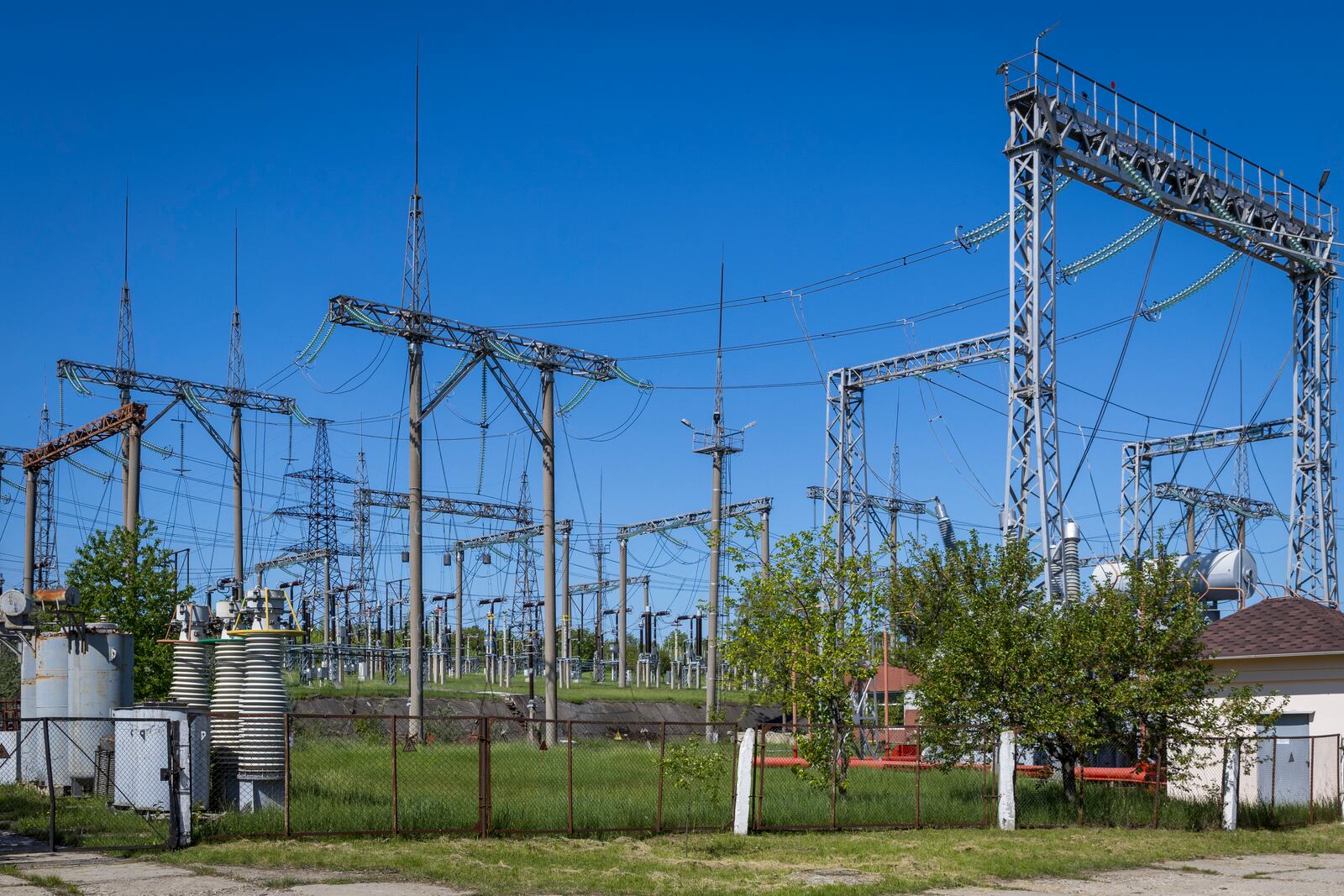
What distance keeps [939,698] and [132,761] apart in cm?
1253

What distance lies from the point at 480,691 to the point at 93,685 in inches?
1171

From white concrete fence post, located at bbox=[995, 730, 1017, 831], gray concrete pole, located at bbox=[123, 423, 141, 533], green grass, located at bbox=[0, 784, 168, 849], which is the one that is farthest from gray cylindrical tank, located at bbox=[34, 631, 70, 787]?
white concrete fence post, located at bbox=[995, 730, 1017, 831]

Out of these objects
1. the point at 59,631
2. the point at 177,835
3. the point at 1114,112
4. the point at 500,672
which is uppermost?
the point at 1114,112

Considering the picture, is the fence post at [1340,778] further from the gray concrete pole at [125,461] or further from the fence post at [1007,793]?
the gray concrete pole at [125,461]

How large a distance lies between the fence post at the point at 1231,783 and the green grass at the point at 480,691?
21010 millimetres

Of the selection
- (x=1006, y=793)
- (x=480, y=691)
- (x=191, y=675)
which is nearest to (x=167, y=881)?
(x=191, y=675)

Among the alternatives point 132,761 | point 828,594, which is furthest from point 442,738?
point 132,761

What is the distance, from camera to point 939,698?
2209cm

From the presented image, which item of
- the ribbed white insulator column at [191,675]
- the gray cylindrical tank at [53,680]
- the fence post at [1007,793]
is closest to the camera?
the fence post at [1007,793]

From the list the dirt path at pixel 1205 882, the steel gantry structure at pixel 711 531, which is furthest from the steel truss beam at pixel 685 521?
the dirt path at pixel 1205 882

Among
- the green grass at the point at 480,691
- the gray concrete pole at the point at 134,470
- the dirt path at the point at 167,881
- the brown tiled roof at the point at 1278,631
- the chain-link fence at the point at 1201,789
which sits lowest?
the green grass at the point at 480,691

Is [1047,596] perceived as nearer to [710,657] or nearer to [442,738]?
[710,657]

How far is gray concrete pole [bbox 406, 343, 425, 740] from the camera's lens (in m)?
29.2

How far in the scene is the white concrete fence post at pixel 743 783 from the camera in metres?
18.7
